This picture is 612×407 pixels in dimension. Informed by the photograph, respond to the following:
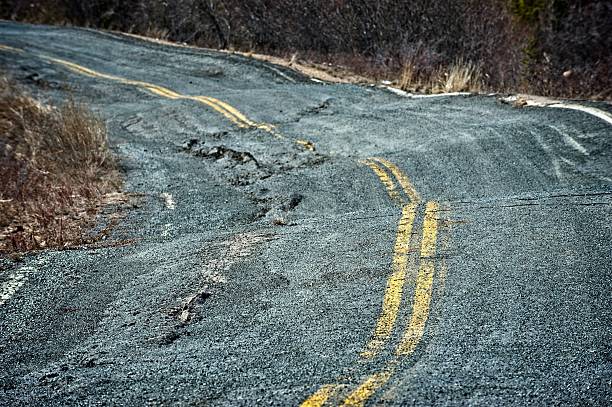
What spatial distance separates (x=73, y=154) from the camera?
11.2 metres

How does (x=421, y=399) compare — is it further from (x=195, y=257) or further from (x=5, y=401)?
(x=195, y=257)

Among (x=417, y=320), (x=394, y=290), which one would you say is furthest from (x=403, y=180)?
(x=417, y=320)

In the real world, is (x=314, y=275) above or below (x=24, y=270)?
above

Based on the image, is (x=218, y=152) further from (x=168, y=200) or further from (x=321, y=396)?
(x=321, y=396)

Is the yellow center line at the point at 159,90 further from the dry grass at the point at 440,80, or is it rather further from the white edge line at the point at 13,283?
the white edge line at the point at 13,283

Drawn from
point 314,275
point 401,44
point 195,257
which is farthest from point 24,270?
point 401,44

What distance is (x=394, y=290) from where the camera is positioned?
A: 550 cm

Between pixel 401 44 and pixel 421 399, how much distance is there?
1442 centimetres

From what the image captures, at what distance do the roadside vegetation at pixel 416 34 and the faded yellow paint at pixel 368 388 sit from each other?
923 cm

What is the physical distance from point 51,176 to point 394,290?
639 cm

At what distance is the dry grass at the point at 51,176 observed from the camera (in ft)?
27.6

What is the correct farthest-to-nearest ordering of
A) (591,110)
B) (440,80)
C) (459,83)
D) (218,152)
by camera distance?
(440,80) < (459,83) < (218,152) < (591,110)

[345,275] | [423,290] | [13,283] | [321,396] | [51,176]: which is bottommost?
[13,283]

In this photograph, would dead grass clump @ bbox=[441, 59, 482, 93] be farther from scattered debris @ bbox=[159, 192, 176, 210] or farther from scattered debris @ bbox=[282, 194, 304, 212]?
scattered debris @ bbox=[159, 192, 176, 210]
